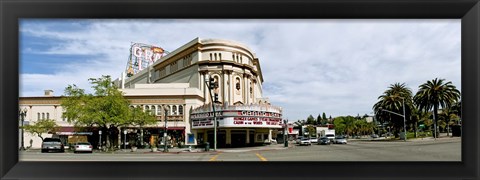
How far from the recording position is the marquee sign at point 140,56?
276ft

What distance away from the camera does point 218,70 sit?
50.3m

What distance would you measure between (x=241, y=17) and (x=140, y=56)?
8269 cm

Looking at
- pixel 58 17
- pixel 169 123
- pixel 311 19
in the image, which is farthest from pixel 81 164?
pixel 169 123

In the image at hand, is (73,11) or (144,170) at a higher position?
(73,11)

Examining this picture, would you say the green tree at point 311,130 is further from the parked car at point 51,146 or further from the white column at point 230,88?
the parked car at point 51,146

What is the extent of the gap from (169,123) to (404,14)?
3916 centimetres

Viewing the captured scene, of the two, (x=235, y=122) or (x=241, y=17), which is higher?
(x=241, y=17)

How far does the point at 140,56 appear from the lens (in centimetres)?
8581

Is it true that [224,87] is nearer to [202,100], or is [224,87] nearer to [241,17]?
[202,100]

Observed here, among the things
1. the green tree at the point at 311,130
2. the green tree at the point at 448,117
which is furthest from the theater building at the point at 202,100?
the green tree at the point at 311,130

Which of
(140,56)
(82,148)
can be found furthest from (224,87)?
(140,56)

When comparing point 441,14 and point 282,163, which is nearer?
point 441,14

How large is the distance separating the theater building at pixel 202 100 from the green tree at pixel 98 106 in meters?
4.42
